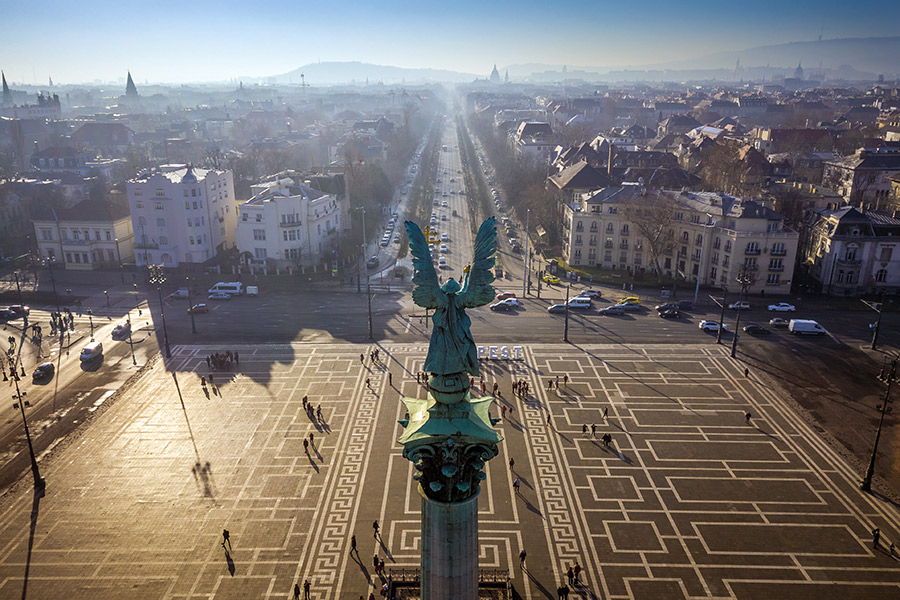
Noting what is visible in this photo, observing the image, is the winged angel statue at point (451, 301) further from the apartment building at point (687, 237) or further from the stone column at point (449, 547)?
the apartment building at point (687, 237)

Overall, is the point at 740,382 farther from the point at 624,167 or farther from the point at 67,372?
the point at 624,167

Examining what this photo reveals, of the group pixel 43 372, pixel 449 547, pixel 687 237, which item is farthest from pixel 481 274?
pixel 687 237

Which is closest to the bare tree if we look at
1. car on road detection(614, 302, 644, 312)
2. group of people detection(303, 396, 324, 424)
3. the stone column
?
car on road detection(614, 302, 644, 312)

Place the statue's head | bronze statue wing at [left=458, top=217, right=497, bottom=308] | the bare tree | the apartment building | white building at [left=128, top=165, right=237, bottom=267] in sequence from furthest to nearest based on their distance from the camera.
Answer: white building at [left=128, top=165, right=237, bottom=267] → the bare tree → the apartment building → bronze statue wing at [left=458, top=217, right=497, bottom=308] → the statue's head

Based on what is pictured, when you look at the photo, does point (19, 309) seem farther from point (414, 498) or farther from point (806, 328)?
point (806, 328)

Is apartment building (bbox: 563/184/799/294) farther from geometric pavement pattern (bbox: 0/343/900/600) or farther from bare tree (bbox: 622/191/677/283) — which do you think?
geometric pavement pattern (bbox: 0/343/900/600)

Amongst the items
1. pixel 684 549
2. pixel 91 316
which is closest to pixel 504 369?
pixel 684 549
